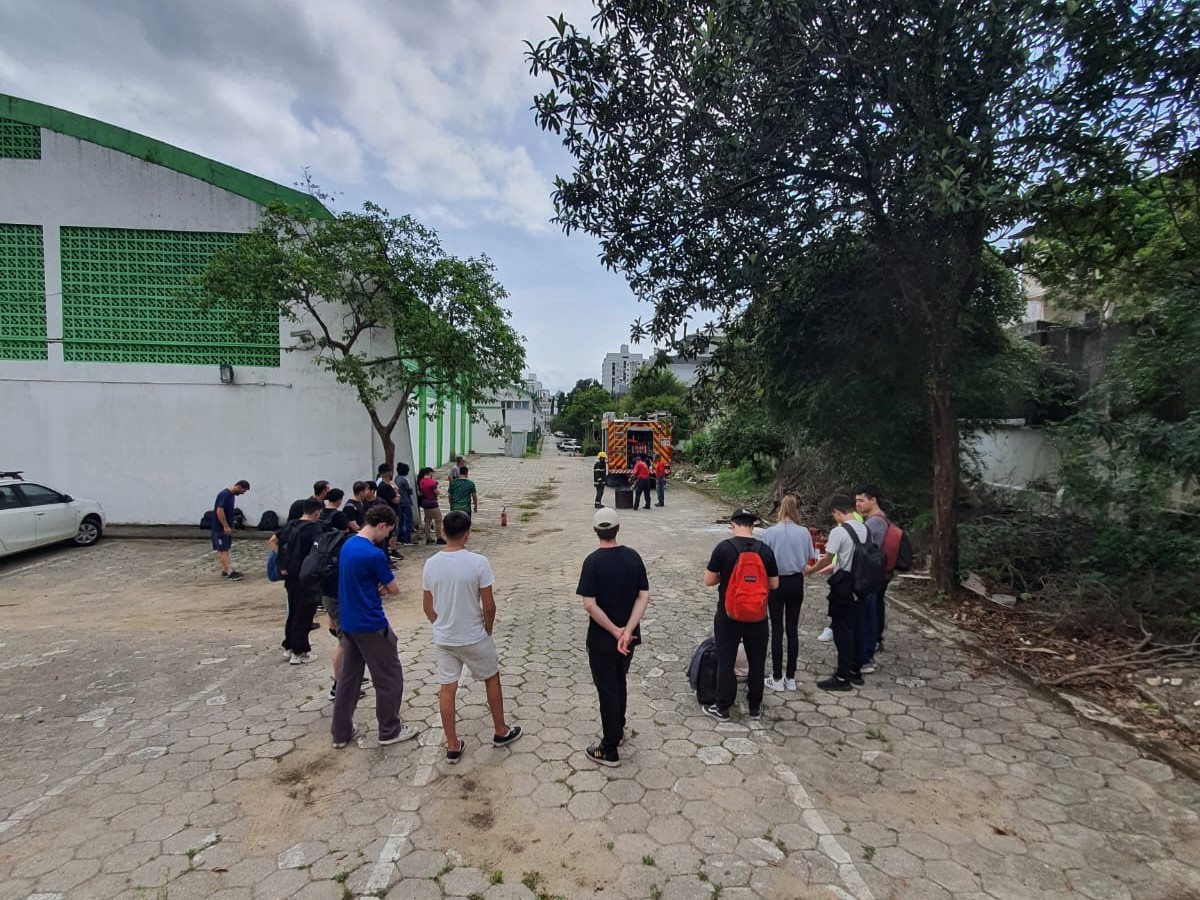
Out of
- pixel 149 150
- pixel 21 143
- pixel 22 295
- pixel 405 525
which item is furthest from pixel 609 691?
pixel 21 143

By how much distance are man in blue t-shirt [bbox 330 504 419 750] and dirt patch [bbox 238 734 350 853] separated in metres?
0.20

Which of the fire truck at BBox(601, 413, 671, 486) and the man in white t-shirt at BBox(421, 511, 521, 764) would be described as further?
the fire truck at BBox(601, 413, 671, 486)

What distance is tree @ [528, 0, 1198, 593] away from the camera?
515cm

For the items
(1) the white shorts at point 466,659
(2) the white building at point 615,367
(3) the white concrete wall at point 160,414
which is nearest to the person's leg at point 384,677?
(1) the white shorts at point 466,659

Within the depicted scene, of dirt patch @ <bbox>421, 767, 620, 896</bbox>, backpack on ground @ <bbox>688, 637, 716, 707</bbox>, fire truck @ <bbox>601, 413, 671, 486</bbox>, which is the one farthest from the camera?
fire truck @ <bbox>601, 413, 671, 486</bbox>

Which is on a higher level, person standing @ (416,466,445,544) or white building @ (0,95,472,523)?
white building @ (0,95,472,523)

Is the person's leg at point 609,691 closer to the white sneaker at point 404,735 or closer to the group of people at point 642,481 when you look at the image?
the white sneaker at point 404,735

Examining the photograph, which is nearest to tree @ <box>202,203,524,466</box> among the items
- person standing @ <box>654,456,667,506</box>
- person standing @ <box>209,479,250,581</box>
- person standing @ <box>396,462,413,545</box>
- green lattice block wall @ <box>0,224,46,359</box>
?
person standing @ <box>396,462,413,545</box>

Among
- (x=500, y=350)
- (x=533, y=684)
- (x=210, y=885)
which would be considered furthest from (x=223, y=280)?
(x=210, y=885)

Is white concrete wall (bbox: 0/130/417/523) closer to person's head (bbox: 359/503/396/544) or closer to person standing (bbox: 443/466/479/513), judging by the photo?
person standing (bbox: 443/466/479/513)

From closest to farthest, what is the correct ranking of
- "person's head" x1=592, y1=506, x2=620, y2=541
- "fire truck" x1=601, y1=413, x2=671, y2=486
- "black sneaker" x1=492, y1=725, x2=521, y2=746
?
"person's head" x1=592, y1=506, x2=620, y2=541 < "black sneaker" x1=492, y1=725, x2=521, y2=746 < "fire truck" x1=601, y1=413, x2=671, y2=486

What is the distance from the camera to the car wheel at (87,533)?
420 inches

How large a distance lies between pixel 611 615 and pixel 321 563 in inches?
89.3

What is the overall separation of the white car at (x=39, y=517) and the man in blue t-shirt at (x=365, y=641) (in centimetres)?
902
